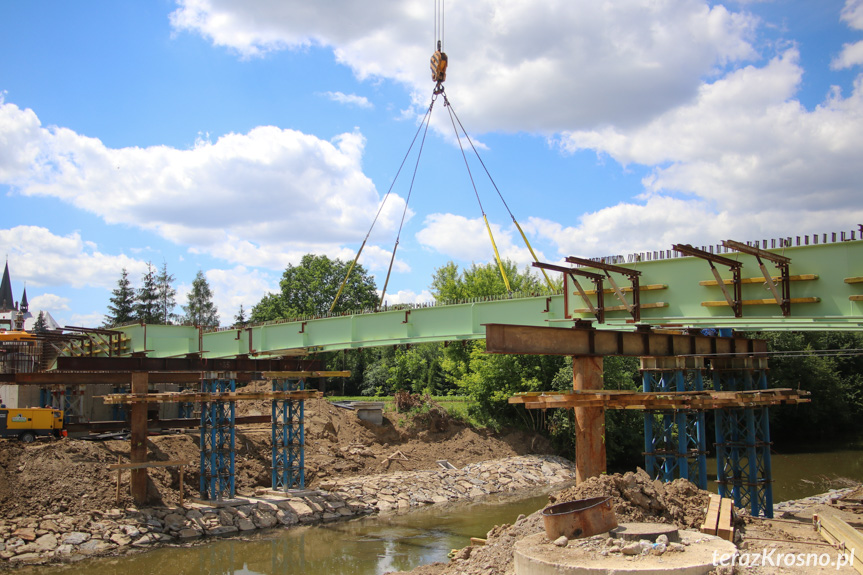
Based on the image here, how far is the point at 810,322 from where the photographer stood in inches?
555

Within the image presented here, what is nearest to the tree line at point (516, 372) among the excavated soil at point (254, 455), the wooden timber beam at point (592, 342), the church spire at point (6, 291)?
the excavated soil at point (254, 455)

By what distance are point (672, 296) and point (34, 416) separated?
976 inches

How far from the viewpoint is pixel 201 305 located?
276ft

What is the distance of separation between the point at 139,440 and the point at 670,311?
18808 mm

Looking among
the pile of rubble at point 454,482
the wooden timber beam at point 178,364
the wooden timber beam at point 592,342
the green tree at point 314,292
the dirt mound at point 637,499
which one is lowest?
the pile of rubble at point 454,482

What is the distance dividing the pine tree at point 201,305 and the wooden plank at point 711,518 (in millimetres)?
76709

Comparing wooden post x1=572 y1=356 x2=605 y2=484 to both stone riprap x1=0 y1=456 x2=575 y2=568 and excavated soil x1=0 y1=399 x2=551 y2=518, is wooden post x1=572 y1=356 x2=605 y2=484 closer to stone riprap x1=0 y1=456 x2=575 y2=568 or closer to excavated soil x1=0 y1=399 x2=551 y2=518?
stone riprap x1=0 y1=456 x2=575 y2=568

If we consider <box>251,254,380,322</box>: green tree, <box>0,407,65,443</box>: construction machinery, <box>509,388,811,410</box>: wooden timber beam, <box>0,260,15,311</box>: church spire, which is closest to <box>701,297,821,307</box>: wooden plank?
<box>509,388,811,410</box>: wooden timber beam

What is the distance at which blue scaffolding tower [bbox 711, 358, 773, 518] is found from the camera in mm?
20016

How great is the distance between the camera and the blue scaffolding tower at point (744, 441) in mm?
20016

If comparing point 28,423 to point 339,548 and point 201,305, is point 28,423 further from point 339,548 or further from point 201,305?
point 201,305

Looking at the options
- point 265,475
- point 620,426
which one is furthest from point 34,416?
point 620,426

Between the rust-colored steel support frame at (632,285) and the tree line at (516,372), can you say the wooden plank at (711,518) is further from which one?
the tree line at (516,372)

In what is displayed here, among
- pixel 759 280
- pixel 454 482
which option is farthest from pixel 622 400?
pixel 454 482
